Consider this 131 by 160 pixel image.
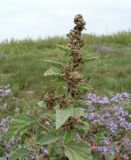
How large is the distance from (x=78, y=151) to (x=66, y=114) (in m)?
0.22

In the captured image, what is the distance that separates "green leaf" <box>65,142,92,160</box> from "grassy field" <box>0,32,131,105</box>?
20.4ft

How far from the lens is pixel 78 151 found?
2.93 m

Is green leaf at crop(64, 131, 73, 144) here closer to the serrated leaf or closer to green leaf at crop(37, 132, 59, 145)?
green leaf at crop(37, 132, 59, 145)

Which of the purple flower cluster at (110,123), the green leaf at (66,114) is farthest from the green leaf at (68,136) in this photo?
the purple flower cluster at (110,123)

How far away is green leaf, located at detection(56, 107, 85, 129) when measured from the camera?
9.11 feet

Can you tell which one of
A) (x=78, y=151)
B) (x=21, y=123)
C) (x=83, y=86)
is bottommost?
(x=78, y=151)

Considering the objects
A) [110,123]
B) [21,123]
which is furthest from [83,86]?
[110,123]

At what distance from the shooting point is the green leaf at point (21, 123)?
10.00 ft

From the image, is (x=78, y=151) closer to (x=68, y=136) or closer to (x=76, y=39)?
(x=68, y=136)

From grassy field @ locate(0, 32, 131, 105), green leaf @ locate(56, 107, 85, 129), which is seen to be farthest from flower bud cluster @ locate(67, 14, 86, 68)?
grassy field @ locate(0, 32, 131, 105)

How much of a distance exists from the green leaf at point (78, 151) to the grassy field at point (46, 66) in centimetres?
621

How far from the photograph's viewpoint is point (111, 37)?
15195mm

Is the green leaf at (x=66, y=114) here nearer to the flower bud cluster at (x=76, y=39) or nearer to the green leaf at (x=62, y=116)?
the green leaf at (x=62, y=116)

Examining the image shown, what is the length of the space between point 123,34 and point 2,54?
358 centimetres
